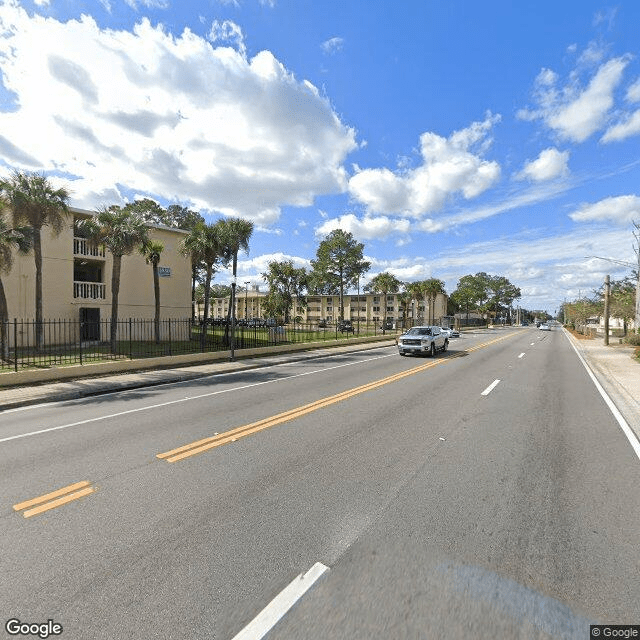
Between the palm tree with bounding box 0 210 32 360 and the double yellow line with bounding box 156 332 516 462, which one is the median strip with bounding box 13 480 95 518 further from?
the palm tree with bounding box 0 210 32 360

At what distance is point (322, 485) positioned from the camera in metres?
4.60

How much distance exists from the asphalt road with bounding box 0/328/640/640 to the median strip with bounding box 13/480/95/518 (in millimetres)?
60

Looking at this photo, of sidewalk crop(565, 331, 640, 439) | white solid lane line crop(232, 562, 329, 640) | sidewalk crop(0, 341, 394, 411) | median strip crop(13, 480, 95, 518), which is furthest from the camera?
sidewalk crop(0, 341, 394, 411)

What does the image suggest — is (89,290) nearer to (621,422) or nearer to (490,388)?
(490,388)

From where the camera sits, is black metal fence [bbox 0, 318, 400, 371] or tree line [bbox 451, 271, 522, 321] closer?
black metal fence [bbox 0, 318, 400, 371]

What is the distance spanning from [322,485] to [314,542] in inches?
46.6

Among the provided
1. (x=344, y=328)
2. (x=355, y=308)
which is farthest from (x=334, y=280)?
(x=355, y=308)

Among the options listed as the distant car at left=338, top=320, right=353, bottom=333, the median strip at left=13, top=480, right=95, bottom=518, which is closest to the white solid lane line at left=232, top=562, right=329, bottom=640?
the median strip at left=13, top=480, right=95, bottom=518

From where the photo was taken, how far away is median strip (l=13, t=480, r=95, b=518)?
3998mm

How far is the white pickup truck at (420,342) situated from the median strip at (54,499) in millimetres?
17591

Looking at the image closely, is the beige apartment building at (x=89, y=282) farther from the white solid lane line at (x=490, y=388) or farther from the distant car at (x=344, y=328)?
the white solid lane line at (x=490, y=388)

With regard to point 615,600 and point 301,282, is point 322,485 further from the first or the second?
point 301,282

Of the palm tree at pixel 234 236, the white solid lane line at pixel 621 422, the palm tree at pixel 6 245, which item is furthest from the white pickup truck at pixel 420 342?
the palm tree at pixel 6 245

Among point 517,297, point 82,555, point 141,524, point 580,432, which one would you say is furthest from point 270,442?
point 517,297
